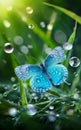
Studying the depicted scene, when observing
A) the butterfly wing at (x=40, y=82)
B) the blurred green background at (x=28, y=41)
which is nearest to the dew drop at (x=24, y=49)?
the blurred green background at (x=28, y=41)

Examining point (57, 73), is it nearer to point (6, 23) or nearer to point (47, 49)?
point (47, 49)

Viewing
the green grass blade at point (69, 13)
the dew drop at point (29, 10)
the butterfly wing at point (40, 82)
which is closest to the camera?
the butterfly wing at point (40, 82)

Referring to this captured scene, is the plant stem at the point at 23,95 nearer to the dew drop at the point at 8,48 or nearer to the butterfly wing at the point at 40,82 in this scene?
the butterfly wing at the point at 40,82

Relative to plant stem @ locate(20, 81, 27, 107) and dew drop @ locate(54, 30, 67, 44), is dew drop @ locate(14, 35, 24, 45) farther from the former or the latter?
plant stem @ locate(20, 81, 27, 107)

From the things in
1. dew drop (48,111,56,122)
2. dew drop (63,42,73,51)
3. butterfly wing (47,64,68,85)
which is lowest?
dew drop (48,111,56,122)

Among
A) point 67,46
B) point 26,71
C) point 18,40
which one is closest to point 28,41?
point 18,40

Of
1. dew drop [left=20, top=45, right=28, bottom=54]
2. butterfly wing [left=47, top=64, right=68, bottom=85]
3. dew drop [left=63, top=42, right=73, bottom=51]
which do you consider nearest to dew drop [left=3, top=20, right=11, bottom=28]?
dew drop [left=20, top=45, right=28, bottom=54]
